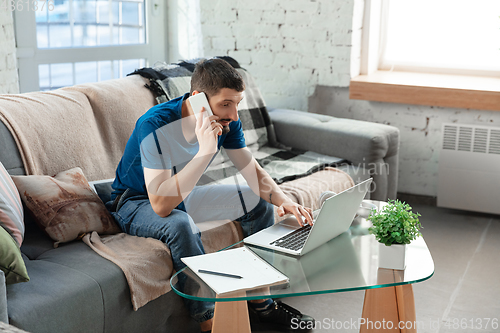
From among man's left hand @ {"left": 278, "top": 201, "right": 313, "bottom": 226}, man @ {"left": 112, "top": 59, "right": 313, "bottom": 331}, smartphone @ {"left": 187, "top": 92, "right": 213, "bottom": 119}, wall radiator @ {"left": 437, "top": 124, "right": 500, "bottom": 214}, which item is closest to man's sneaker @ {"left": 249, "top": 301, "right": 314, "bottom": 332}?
man @ {"left": 112, "top": 59, "right": 313, "bottom": 331}

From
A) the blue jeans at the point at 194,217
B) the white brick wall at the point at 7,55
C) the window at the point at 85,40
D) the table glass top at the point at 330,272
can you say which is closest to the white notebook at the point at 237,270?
the table glass top at the point at 330,272

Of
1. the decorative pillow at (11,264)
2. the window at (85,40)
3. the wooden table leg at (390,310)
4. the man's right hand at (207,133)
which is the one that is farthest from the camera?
the window at (85,40)

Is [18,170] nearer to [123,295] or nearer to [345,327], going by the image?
[123,295]

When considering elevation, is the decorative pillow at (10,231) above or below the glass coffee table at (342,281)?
above

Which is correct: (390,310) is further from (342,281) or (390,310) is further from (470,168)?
(470,168)

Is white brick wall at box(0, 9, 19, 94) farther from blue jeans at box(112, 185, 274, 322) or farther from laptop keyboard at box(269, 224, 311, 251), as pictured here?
laptop keyboard at box(269, 224, 311, 251)

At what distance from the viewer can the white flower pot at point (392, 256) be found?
4.30ft

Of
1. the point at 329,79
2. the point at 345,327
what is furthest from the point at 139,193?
the point at 329,79

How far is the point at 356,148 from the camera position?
8.55 feet

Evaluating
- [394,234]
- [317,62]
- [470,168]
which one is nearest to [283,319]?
[394,234]

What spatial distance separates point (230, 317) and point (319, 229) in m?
0.34

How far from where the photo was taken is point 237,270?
127cm

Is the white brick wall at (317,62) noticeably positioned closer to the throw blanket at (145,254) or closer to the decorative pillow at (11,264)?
the throw blanket at (145,254)

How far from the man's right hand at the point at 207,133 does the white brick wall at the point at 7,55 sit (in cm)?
134
